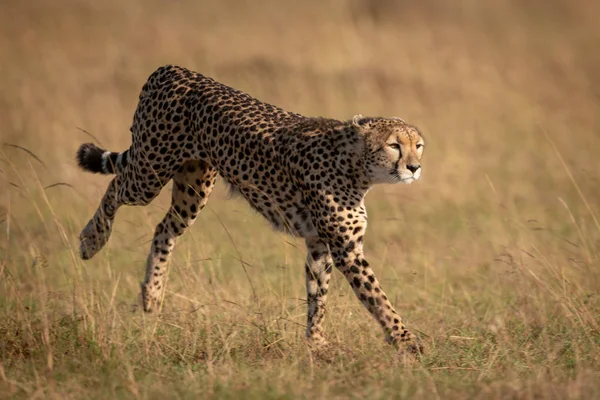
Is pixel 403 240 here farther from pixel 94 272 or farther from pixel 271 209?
pixel 271 209

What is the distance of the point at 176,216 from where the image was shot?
639 cm

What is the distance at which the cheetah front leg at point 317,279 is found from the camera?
566 centimetres

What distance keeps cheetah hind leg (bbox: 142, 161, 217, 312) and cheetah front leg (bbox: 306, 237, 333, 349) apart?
0.91 meters

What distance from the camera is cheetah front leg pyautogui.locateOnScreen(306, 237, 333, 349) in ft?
18.6

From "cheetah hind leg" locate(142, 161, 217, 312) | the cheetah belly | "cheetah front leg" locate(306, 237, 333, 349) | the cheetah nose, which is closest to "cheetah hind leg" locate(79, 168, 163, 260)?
"cheetah hind leg" locate(142, 161, 217, 312)

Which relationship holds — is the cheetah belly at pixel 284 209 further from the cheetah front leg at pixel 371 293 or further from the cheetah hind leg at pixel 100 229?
the cheetah hind leg at pixel 100 229

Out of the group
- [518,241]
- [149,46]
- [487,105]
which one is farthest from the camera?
[149,46]

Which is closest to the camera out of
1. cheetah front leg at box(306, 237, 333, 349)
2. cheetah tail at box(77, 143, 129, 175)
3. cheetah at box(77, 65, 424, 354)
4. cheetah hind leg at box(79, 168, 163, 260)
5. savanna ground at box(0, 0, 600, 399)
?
savanna ground at box(0, 0, 600, 399)

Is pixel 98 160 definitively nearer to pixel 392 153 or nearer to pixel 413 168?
pixel 392 153

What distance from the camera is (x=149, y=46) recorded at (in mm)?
15156

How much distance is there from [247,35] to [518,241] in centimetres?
868

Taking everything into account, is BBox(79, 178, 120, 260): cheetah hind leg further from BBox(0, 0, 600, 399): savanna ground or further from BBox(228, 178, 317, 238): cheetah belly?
BBox(228, 178, 317, 238): cheetah belly

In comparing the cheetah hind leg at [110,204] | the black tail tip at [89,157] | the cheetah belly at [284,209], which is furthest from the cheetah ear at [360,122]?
the black tail tip at [89,157]

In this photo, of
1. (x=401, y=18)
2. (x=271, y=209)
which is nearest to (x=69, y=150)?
(x=271, y=209)
